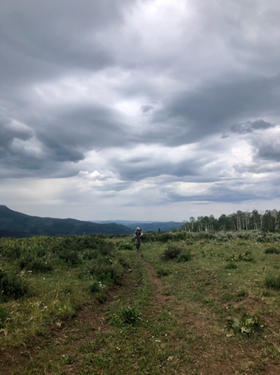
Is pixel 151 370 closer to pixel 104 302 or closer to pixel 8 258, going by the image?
pixel 104 302

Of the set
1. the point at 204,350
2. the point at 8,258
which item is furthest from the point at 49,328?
the point at 8,258

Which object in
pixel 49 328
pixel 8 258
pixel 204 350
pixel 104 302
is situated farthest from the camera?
pixel 8 258

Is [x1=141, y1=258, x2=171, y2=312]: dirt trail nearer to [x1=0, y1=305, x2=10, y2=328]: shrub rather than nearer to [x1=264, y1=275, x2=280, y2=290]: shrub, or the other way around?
[x1=264, y1=275, x2=280, y2=290]: shrub

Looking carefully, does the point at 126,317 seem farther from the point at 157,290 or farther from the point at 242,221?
the point at 242,221

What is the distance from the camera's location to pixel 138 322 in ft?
29.4

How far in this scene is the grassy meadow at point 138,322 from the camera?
6383 mm

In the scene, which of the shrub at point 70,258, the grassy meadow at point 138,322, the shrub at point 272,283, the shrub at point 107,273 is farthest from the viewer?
the shrub at point 70,258

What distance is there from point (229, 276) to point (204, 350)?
7.18 meters

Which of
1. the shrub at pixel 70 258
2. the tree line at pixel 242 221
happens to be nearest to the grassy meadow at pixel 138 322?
the shrub at pixel 70 258

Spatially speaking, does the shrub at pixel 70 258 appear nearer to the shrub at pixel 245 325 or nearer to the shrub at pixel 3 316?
the shrub at pixel 3 316

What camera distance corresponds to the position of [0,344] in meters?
6.58

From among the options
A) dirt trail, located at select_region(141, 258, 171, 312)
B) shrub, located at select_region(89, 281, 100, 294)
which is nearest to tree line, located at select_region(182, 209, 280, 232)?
dirt trail, located at select_region(141, 258, 171, 312)

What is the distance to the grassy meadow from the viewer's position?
6.38 m

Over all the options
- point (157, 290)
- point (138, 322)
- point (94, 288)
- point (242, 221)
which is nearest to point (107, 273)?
point (94, 288)
